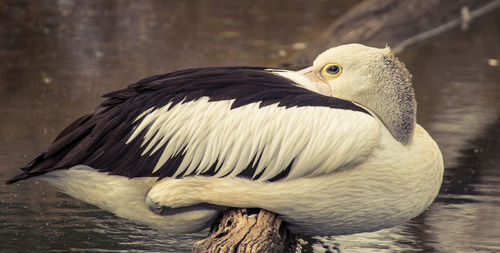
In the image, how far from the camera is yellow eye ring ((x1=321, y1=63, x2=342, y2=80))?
150 inches

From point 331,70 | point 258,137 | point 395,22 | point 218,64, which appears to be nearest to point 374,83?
point 331,70

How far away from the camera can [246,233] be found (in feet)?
11.8

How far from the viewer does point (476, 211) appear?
5180mm

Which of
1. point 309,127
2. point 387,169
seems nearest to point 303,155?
point 309,127

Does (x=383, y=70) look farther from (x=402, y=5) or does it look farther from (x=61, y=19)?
(x=61, y=19)

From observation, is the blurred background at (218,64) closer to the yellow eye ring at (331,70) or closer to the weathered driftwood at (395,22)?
the weathered driftwood at (395,22)

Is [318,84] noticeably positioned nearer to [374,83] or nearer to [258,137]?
[374,83]

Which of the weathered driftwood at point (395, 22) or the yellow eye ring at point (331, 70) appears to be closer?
the yellow eye ring at point (331, 70)

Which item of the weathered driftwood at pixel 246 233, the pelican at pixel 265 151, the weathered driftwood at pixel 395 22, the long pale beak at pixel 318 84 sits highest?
the weathered driftwood at pixel 395 22

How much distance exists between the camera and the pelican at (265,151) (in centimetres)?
368

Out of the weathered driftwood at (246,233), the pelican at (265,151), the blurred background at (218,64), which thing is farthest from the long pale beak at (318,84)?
the blurred background at (218,64)

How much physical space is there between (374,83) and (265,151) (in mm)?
548

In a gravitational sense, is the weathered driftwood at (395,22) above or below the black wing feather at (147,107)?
above

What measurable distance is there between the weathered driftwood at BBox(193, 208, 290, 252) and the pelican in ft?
0.16
